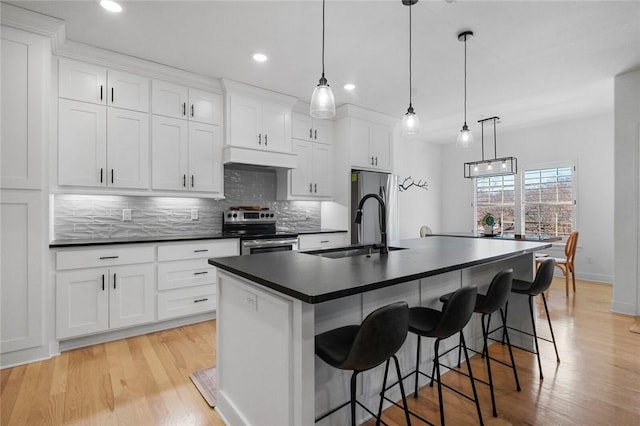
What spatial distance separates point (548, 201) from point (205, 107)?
5.91 metres

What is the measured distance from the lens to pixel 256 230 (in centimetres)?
412

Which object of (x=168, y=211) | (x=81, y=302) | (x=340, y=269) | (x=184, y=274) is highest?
(x=168, y=211)

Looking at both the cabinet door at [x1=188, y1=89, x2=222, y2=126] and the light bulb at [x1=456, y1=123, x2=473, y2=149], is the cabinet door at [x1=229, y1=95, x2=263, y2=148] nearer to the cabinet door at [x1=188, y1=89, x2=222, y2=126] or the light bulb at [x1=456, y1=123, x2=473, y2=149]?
the cabinet door at [x1=188, y1=89, x2=222, y2=126]

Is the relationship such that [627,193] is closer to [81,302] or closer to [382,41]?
[382,41]

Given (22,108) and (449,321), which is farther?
(22,108)

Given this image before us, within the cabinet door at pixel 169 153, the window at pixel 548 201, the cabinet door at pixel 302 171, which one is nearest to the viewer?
the cabinet door at pixel 169 153

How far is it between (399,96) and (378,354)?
3746 mm

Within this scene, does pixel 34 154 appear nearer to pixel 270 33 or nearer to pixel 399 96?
pixel 270 33

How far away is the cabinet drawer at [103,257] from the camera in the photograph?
274 centimetres

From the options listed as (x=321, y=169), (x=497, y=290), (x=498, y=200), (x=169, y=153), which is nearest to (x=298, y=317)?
(x=497, y=290)

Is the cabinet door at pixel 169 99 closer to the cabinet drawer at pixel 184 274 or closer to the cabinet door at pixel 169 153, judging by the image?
the cabinet door at pixel 169 153

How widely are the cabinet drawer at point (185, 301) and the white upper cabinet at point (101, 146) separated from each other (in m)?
1.17

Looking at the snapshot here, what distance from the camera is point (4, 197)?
7.98 feet

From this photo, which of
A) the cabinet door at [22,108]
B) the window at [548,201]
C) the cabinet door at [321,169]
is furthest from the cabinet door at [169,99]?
the window at [548,201]
